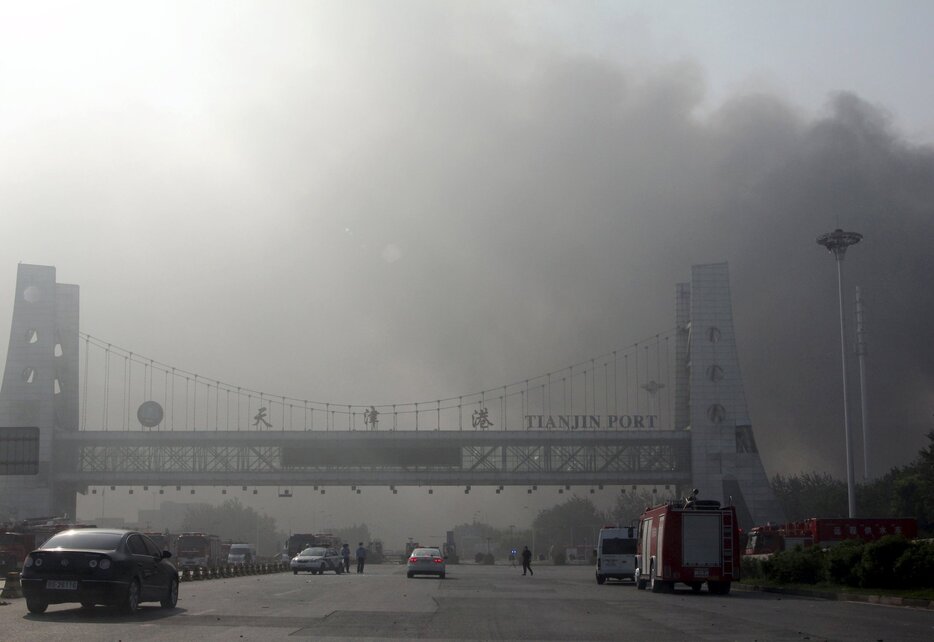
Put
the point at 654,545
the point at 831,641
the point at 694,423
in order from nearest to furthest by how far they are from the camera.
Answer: the point at 831,641
the point at 654,545
the point at 694,423

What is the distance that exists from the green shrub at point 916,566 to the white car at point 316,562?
113ft

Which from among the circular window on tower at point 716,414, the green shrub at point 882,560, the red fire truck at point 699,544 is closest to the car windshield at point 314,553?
the red fire truck at point 699,544

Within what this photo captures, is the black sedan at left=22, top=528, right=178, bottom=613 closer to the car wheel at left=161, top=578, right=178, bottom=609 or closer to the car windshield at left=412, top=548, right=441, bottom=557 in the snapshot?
the car wheel at left=161, top=578, right=178, bottom=609

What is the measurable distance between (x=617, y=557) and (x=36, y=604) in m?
29.6

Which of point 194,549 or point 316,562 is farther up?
point 316,562

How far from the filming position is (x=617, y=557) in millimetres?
45469

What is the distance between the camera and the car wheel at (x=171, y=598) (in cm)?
2278

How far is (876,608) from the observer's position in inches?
1040

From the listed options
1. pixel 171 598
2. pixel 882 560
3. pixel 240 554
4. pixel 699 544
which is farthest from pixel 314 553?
pixel 171 598

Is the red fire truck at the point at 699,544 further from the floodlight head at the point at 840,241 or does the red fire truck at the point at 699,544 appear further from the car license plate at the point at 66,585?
the floodlight head at the point at 840,241

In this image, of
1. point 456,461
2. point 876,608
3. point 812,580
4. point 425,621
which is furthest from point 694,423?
point 425,621

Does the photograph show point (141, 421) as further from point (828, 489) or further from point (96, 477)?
point (828, 489)

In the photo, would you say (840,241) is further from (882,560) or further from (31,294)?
(31,294)

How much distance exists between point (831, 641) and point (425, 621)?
757 cm
